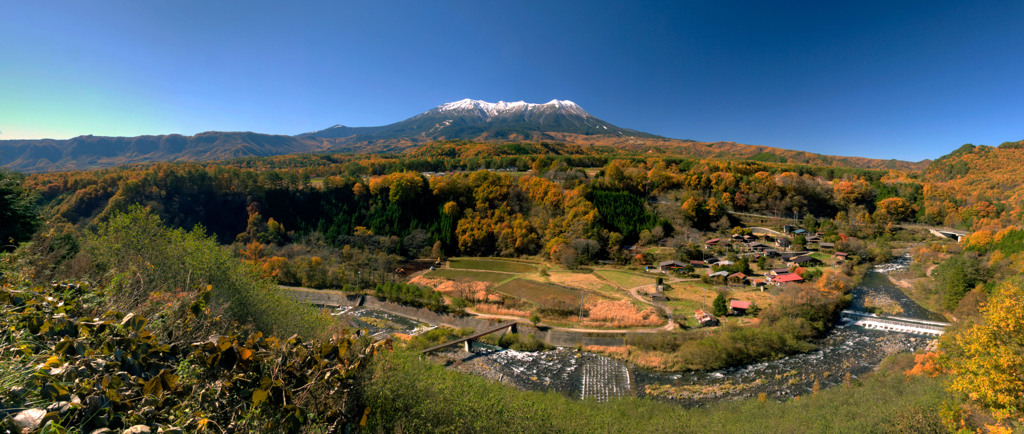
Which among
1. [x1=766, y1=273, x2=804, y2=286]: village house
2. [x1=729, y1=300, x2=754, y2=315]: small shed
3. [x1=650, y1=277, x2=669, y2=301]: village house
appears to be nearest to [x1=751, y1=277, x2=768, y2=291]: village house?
[x1=766, y1=273, x2=804, y2=286]: village house

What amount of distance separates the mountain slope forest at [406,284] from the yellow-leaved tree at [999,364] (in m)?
0.06

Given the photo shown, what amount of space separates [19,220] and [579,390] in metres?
22.4

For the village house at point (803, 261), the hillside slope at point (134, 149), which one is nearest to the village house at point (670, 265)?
the village house at point (803, 261)

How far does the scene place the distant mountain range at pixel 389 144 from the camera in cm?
11006

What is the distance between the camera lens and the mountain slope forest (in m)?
3.46

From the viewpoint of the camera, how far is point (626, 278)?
35.1 metres

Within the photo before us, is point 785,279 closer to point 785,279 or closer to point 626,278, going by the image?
point 785,279

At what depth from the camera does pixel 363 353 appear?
5.22 meters

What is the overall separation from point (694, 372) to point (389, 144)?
505 ft

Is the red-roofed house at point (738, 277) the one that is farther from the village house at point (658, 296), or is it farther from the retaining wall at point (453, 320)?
the retaining wall at point (453, 320)

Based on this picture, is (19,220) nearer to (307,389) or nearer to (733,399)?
(307,389)

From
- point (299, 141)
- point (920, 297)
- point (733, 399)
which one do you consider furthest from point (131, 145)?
point (920, 297)

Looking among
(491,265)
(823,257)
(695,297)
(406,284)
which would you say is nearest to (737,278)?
(695,297)

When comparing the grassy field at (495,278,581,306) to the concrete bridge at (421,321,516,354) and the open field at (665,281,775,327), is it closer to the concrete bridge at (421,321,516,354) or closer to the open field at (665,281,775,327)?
the concrete bridge at (421,321,516,354)
